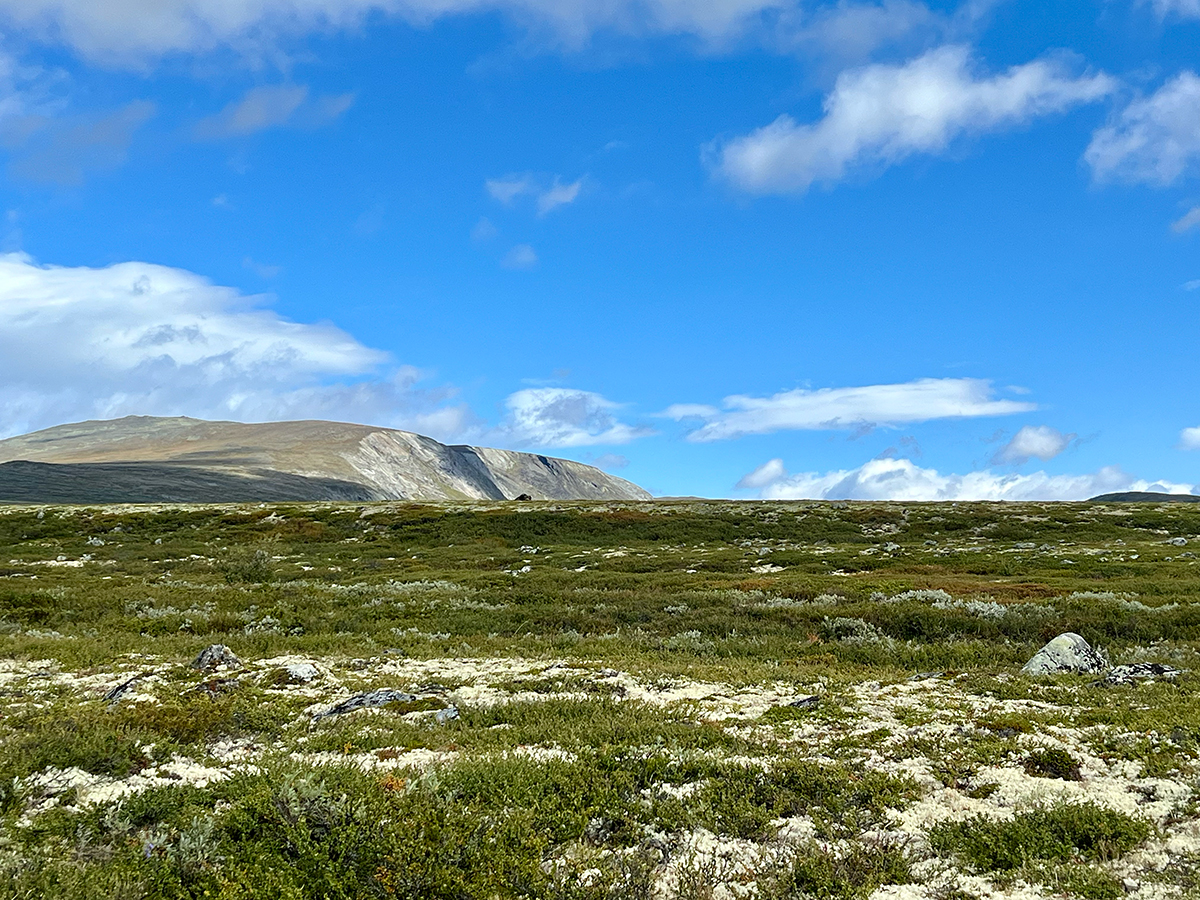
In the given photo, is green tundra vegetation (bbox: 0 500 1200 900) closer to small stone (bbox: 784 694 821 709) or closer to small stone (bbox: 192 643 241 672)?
small stone (bbox: 784 694 821 709)

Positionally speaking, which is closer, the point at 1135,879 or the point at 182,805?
the point at 1135,879

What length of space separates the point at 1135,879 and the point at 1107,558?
45.3m

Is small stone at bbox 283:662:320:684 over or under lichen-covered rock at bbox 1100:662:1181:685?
under

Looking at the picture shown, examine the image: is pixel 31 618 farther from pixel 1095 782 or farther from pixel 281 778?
pixel 1095 782

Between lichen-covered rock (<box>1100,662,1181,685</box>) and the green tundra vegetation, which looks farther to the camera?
lichen-covered rock (<box>1100,662,1181,685</box>)

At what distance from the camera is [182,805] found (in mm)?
9031

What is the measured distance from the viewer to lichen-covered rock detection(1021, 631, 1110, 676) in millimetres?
17688

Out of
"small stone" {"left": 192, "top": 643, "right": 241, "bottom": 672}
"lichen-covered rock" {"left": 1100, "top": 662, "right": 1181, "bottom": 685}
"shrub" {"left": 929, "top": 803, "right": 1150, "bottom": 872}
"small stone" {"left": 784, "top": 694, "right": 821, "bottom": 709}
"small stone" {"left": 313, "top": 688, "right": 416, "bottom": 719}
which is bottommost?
"small stone" {"left": 192, "top": 643, "right": 241, "bottom": 672}

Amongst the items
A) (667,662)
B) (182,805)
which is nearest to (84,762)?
(182,805)

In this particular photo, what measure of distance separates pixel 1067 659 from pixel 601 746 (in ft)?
44.7

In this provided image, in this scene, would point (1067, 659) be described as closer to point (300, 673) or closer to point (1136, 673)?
point (1136, 673)

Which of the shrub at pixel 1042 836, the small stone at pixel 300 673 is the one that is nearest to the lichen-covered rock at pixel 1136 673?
the shrub at pixel 1042 836

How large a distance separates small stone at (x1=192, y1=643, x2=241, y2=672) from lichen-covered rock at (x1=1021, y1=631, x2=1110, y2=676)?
813 inches

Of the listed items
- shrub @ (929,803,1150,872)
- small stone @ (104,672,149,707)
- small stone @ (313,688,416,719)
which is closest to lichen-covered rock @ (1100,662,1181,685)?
shrub @ (929,803,1150,872)
